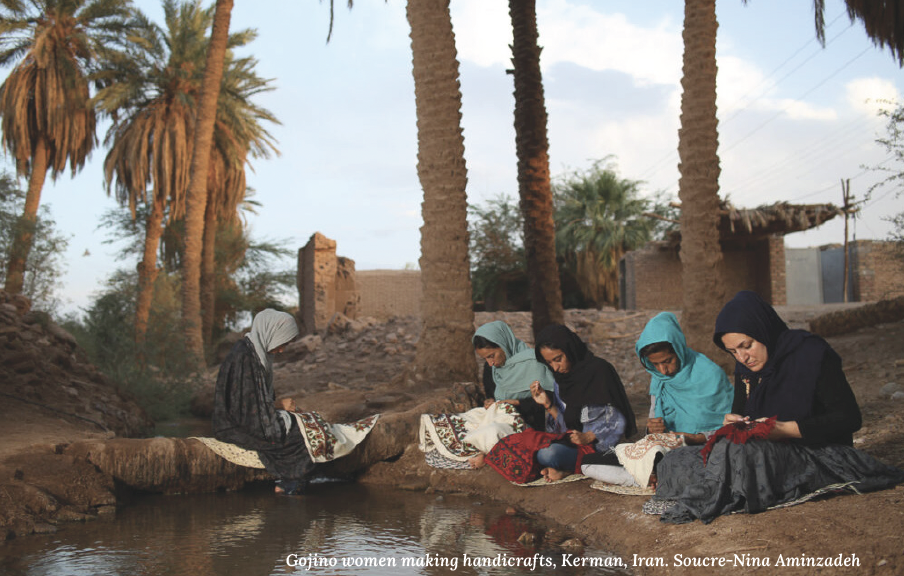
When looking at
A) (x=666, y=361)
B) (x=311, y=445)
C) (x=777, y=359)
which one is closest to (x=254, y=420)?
(x=311, y=445)

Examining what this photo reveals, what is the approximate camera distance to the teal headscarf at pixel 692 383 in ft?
14.7

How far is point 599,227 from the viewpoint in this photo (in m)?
26.7

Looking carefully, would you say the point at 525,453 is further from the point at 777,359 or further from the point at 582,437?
the point at 777,359

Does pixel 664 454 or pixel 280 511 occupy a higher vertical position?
pixel 664 454

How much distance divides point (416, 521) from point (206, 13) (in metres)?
21.7

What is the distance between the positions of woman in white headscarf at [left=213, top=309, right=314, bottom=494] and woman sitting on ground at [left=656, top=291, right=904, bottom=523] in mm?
2943

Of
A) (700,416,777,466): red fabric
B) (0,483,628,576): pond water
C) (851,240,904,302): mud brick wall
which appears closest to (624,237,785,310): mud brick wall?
(851,240,904,302): mud brick wall

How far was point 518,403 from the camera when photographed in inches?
226

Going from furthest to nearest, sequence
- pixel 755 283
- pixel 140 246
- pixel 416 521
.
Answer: pixel 140 246 → pixel 755 283 → pixel 416 521

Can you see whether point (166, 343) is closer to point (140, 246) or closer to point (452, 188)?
point (452, 188)

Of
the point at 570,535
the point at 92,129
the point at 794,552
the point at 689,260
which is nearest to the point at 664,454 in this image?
the point at 570,535

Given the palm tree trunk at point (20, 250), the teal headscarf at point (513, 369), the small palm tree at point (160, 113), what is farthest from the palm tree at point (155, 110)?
the teal headscarf at point (513, 369)

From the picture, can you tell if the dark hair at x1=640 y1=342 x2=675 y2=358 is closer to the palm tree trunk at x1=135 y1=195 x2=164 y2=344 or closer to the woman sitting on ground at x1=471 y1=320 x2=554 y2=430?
the woman sitting on ground at x1=471 y1=320 x2=554 y2=430

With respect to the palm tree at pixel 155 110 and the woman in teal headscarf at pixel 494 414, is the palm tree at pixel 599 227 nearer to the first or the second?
the palm tree at pixel 155 110
